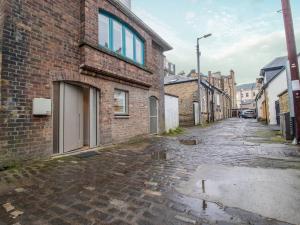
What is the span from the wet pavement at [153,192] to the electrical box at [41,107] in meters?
1.39

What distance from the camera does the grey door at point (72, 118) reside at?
587 centimetres

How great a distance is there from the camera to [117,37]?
8141 mm

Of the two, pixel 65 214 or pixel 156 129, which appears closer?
pixel 65 214

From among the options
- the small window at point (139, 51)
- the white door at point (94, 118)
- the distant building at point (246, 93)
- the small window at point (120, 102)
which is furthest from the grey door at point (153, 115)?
the distant building at point (246, 93)

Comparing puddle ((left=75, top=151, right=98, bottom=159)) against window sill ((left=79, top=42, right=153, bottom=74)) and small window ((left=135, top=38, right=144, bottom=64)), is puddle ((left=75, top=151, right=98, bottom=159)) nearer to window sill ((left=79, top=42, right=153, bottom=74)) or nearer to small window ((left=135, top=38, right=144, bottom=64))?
window sill ((left=79, top=42, right=153, bottom=74))

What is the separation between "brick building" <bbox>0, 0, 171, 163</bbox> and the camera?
4.51m

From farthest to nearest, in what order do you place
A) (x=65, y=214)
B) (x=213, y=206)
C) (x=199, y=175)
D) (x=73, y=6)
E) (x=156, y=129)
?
(x=156, y=129) < (x=73, y=6) < (x=199, y=175) < (x=213, y=206) < (x=65, y=214)

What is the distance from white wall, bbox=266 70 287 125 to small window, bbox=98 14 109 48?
49.9 ft

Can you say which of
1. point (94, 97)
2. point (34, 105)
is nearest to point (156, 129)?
point (94, 97)

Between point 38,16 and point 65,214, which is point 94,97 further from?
point 65,214

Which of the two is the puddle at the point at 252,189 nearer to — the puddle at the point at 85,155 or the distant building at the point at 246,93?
the puddle at the point at 85,155

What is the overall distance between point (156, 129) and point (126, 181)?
8.12 meters

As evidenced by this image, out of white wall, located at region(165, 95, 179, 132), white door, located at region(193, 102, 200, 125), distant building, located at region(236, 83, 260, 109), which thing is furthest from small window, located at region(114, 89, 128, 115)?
distant building, located at region(236, 83, 260, 109)

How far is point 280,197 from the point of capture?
8.58 ft
